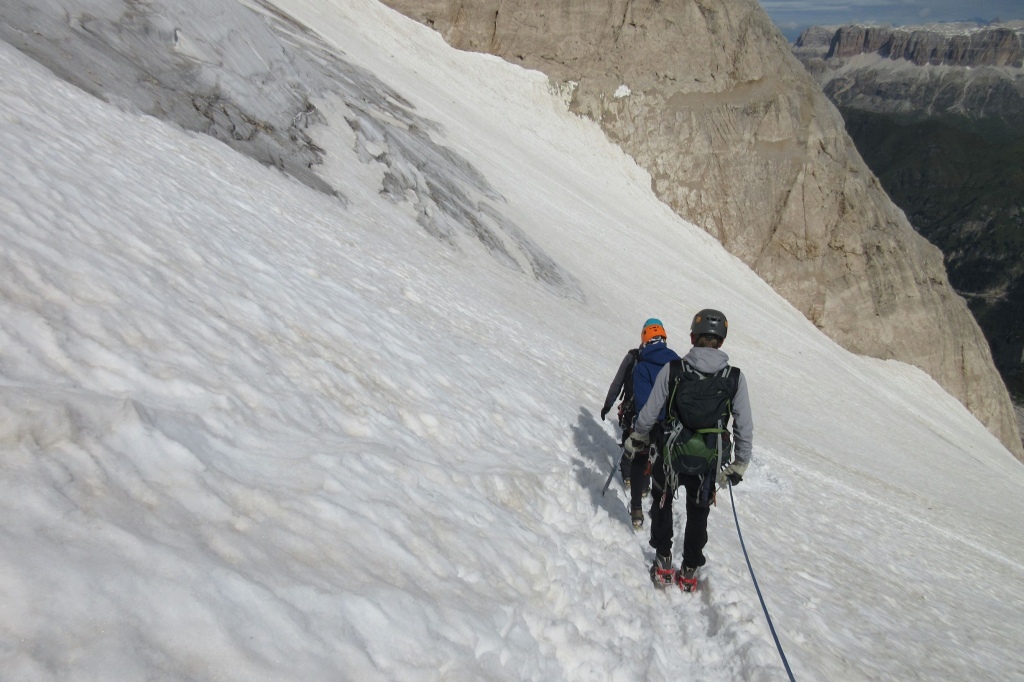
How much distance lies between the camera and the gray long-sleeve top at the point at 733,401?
4820 millimetres

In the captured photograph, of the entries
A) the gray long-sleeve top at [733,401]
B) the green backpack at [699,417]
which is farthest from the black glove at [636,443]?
the green backpack at [699,417]

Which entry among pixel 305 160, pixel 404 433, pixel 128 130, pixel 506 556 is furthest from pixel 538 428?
pixel 305 160

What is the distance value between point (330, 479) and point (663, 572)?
2794 mm

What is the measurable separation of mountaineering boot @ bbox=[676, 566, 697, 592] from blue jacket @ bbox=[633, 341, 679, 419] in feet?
5.50

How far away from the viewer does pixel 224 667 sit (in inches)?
96.8

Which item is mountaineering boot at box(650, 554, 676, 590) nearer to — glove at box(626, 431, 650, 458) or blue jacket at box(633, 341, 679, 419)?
glove at box(626, 431, 650, 458)

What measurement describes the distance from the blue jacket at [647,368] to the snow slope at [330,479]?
102cm

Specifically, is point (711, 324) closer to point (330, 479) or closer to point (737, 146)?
point (330, 479)

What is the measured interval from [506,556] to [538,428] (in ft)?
9.36

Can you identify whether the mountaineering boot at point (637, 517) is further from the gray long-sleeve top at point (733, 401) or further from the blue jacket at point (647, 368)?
the gray long-sleeve top at point (733, 401)

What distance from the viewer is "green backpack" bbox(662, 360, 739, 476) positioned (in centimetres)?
479

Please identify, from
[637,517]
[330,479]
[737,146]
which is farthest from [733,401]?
[737,146]

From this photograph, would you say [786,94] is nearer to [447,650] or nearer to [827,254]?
[827,254]

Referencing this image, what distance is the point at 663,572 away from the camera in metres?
5.14
